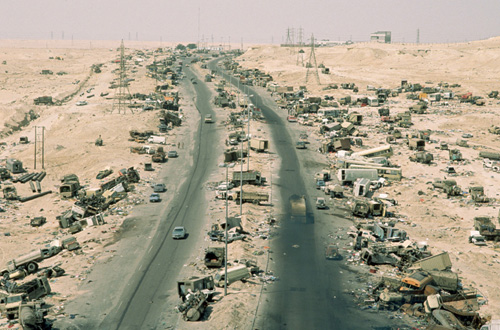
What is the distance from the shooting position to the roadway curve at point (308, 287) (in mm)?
33375

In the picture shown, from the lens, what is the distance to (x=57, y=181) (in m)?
67.9

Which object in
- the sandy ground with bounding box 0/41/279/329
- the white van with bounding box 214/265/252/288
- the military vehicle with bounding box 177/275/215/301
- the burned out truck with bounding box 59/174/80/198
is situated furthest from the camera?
the burned out truck with bounding box 59/174/80/198

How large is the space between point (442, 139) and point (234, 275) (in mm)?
61940

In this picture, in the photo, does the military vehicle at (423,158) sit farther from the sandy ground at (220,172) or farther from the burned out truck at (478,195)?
the burned out truck at (478,195)

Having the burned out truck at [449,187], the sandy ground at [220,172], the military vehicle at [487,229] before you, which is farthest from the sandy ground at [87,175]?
the burned out truck at [449,187]

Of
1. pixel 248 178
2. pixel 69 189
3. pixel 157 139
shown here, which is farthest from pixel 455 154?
pixel 69 189

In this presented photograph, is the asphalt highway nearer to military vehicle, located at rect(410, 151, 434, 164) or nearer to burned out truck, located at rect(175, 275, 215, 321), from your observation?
burned out truck, located at rect(175, 275, 215, 321)

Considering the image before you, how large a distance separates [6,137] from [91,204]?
47104mm

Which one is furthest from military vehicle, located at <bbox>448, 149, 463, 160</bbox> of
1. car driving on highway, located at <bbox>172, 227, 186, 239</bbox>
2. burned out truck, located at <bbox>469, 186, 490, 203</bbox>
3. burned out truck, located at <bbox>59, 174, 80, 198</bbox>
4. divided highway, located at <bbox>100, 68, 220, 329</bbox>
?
burned out truck, located at <bbox>59, 174, 80, 198</bbox>

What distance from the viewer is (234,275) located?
38.3m

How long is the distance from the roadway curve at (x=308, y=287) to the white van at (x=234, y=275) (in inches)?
90.1

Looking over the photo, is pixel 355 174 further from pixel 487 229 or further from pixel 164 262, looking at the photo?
pixel 164 262

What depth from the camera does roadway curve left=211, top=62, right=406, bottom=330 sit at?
3338 centimetres

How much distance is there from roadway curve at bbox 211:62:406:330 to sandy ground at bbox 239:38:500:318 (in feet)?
29.6
